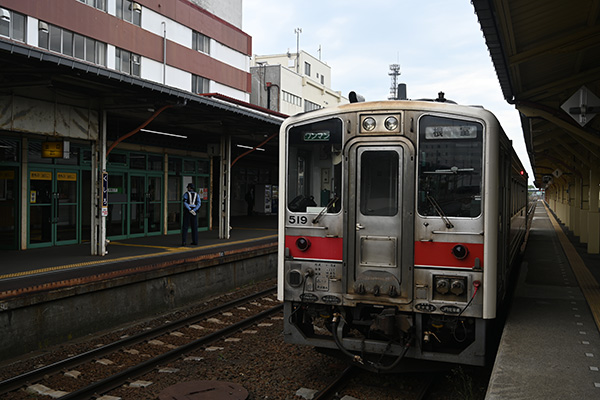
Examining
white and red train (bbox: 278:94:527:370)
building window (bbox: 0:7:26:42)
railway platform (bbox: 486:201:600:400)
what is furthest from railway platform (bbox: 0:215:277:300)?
building window (bbox: 0:7:26:42)

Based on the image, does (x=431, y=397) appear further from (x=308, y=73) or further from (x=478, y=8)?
(x=308, y=73)

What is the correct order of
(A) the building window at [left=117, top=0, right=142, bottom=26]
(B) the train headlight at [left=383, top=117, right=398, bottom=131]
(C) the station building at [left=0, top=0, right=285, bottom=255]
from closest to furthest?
(B) the train headlight at [left=383, top=117, right=398, bottom=131]
(C) the station building at [left=0, top=0, right=285, bottom=255]
(A) the building window at [left=117, top=0, right=142, bottom=26]

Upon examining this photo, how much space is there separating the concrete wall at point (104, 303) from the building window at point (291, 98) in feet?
97.6

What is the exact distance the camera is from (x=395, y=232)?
5.15m

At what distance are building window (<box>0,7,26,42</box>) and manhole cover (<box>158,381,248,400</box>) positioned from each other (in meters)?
16.4

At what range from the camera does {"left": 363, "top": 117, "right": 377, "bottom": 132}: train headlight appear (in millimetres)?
5273

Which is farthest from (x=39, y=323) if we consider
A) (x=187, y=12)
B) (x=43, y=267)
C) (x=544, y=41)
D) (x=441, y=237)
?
(x=187, y=12)

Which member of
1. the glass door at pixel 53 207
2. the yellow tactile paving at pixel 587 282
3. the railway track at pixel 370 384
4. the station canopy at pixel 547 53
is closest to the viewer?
the railway track at pixel 370 384

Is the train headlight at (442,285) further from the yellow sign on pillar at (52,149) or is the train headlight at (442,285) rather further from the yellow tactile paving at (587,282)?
the yellow sign on pillar at (52,149)

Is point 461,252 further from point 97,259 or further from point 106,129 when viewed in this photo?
point 106,129

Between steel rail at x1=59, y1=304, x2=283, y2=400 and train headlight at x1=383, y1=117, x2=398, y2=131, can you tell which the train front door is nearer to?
train headlight at x1=383, y1=117, x2=398, y2=131

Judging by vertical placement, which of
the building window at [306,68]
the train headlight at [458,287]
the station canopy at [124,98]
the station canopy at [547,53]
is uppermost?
the building window at [306,68]

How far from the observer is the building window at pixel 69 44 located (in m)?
19.0

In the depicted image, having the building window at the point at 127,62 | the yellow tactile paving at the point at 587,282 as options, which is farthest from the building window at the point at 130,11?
the yellow tactile paving at the point at 587,282
